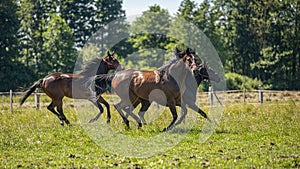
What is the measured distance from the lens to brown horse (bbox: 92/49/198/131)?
39.4 ft

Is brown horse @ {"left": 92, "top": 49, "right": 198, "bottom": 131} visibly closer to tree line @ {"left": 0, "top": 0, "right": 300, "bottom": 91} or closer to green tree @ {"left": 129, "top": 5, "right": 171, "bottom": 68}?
tree line @ {"left": 0, "top": 0, "right": 300, "bottom": 91}

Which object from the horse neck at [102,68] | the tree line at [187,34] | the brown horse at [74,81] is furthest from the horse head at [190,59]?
the tree line at [187,34]

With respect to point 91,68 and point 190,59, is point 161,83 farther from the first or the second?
point 91,68

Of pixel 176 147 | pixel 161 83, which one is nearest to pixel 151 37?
pixel 161 83

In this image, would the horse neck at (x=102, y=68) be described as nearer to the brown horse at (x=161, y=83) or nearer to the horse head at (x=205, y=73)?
the brown horse at (x=161, y=83)

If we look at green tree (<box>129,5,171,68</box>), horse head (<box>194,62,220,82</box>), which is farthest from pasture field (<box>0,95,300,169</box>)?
green tree (<box>129,5,171,68</box>)

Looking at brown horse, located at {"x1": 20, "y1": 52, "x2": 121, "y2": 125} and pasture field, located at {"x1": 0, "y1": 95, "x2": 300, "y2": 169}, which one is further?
brown horse, located at {"x1": 20, "y1": 52, "x2": 121, "y2": 125}

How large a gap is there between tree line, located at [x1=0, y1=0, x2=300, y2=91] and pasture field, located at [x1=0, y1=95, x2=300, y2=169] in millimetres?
28319

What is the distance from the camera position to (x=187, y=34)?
152 feet

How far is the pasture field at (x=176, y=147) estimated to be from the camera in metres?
7.71

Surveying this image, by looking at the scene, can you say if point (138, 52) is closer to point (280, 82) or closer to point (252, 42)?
point (252, 42)

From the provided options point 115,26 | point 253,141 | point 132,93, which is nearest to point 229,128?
point 253,141

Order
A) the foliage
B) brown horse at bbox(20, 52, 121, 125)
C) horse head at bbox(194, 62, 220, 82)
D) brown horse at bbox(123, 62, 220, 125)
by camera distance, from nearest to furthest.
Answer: brown horse at bbox(123, 62, 220, 125)
horse head at bbox(194, 62, 220, 82)
brown horse at bbox(20, 52, 121, 125)
the foliage

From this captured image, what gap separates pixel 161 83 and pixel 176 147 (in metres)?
3.15
